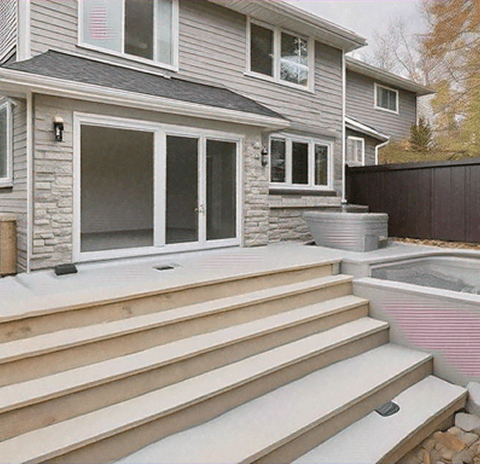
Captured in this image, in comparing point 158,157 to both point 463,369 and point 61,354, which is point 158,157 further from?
point 463,369

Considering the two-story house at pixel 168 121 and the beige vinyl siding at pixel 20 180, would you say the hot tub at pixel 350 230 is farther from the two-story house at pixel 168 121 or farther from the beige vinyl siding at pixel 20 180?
the beige vinyl siding at pixel 20 180

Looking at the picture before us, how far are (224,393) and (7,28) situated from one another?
660 centimetres

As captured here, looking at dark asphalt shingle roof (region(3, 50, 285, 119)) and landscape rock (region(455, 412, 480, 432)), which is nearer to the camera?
landscape rock (region(455, 412, 480, 432))

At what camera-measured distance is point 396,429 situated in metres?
3.08

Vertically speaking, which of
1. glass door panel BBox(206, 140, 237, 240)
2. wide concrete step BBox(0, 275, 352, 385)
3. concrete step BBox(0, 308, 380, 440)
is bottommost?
concrete step BBox(0, 308, 380, 440)

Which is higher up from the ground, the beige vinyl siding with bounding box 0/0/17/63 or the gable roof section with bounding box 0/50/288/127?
the beige vinyl siding with bounding box 0/0/17/63

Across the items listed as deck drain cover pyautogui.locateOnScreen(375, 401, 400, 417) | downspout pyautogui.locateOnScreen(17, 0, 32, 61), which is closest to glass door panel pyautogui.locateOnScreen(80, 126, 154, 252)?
downspout pyautogui.locateOnScreen(17, 0, 32, 61)

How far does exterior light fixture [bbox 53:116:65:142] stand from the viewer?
5117mm

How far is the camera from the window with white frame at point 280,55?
27.9 feet

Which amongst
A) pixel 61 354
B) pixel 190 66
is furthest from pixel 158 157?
pixel 61 354

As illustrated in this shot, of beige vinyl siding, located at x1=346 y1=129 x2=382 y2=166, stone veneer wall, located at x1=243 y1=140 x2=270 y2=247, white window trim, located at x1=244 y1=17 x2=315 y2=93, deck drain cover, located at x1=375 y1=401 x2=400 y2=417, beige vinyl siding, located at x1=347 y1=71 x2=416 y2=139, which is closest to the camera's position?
deck drain cover, located at x1=375 y1=401 x2=400 y2=417

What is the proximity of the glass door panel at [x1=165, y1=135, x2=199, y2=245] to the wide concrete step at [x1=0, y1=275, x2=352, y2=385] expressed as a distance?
245 cm

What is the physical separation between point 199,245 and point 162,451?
4.31 meters

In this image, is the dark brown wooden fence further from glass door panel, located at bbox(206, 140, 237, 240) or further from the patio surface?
glass door panel, located at bbox(206, 140, 237, 240)
